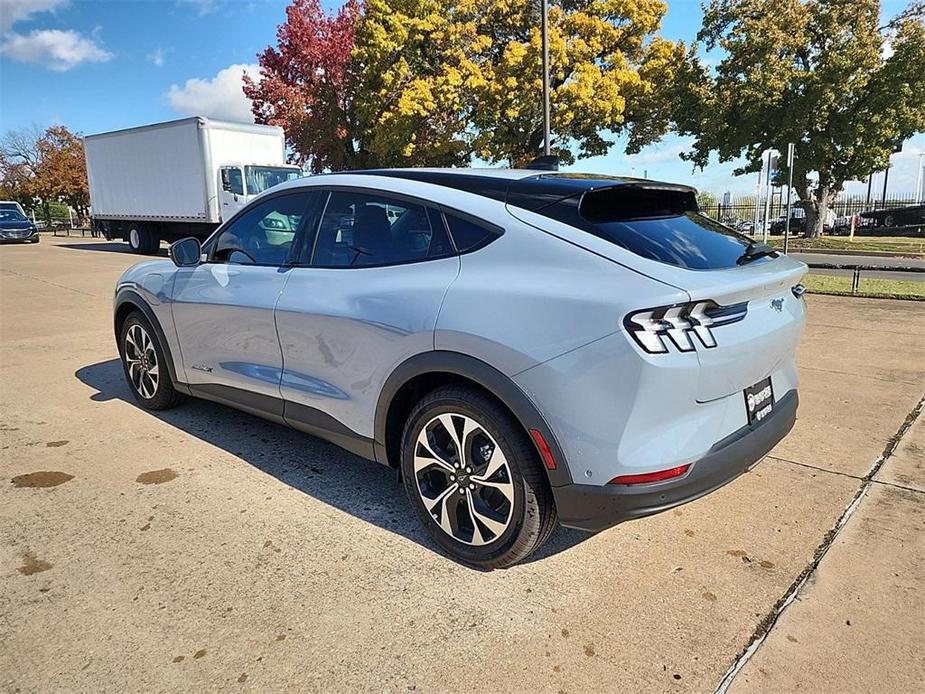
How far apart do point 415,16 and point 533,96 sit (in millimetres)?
6060

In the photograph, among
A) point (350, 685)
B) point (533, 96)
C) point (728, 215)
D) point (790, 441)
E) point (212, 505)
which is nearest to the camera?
point (350, 685)

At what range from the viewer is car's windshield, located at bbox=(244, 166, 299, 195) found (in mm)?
18688

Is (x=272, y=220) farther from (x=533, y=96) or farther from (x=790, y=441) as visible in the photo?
(x=533, y=96)

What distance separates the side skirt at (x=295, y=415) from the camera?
10.3 feet

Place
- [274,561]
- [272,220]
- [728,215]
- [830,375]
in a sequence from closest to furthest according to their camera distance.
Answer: [274,561]
[272,220]
[830,375]
[728,215]

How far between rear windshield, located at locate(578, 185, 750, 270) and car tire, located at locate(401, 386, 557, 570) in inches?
32.1

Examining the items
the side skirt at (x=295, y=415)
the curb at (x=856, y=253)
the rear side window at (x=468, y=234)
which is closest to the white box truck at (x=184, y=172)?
the side skirt at (x=295, y=415)

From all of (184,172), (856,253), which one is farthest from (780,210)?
(184,172)

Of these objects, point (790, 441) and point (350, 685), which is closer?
point (350, 685)

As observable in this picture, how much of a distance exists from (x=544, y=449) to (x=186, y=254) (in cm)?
280

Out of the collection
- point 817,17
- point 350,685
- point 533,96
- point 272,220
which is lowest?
point 350,685

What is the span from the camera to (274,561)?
280cm

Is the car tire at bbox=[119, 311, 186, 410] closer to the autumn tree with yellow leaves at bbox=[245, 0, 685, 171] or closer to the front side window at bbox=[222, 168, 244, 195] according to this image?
the front side window at bbox=[222, 168, 244, 195]

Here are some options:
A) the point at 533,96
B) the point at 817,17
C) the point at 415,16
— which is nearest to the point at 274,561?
the point at 533,96
